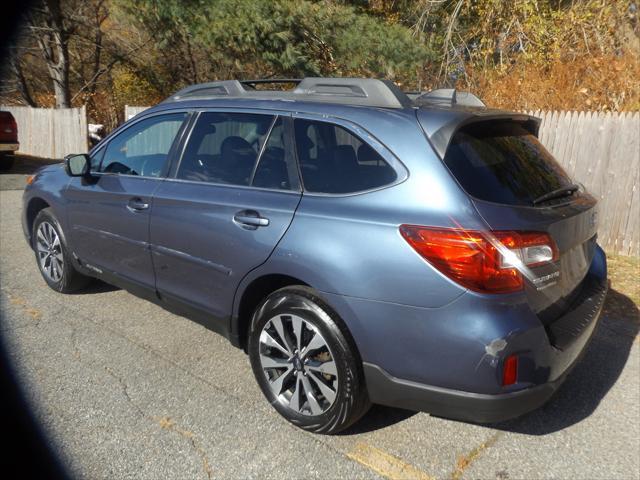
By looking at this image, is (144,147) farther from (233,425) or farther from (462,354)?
(462,354)

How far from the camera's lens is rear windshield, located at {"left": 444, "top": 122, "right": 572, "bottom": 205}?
2408mm

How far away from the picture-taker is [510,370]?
7.45 feet

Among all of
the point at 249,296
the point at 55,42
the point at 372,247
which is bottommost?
the point at 249,296

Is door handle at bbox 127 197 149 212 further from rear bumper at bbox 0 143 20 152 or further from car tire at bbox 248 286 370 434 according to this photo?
rear bumper at bbox 0 143 20 152

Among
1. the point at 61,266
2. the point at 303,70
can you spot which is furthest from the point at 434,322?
the point at 303,70

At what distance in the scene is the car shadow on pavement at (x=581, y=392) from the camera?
2955 millimetres

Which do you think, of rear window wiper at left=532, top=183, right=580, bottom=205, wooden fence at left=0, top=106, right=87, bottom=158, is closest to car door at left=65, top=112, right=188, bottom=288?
rear window wiper at left=532, top=183, right=580, bottom=205

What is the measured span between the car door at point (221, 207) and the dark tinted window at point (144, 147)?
0.29m

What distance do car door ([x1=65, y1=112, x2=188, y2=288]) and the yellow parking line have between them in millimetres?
1833

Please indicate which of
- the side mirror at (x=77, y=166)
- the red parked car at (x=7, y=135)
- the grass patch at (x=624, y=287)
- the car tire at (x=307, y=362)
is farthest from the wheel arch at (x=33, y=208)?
the red parked car at (x=7, y=135)

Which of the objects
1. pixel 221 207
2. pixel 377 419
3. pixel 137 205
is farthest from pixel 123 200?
pixel 377 419

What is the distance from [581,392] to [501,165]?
1.70 metres

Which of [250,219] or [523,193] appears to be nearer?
[523,193]

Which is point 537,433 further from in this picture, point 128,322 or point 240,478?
point 128,322
